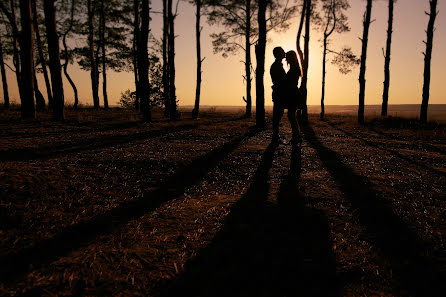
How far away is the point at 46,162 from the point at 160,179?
210 centimetres

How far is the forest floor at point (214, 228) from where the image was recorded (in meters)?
1.89

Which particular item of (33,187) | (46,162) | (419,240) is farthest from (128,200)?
(419,240)

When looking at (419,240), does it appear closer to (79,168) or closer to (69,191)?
(69,191)

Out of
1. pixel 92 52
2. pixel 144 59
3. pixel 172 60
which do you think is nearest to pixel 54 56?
pixel 144 59

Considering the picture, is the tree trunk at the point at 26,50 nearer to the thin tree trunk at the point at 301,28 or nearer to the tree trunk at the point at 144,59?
the tree trunk at the point at 144,59

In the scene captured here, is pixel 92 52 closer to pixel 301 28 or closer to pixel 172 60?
pixel 172 60

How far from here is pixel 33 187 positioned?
11.0ft

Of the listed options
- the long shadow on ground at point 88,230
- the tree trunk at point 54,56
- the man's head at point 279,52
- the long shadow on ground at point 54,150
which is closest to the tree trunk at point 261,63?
the man's head at point 279,52

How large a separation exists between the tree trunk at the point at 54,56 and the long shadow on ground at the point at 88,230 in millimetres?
10569

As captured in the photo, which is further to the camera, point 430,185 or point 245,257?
point 430,185

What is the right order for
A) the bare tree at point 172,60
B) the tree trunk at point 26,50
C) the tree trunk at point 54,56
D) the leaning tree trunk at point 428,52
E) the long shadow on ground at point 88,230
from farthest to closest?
the leaning tree trunk at point 428,52 → the bare tree at point 172,60 → the tree trunk at point 26,50 → the tree trunk at point 54,56 → the long shadow on ground at point 88,230

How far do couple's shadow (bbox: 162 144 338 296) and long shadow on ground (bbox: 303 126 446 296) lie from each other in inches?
19.5

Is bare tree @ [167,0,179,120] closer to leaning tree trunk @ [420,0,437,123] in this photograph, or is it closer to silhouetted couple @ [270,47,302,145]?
silhouetted couple @ [270,47,302,145]

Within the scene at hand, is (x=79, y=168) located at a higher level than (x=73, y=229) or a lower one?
higher
